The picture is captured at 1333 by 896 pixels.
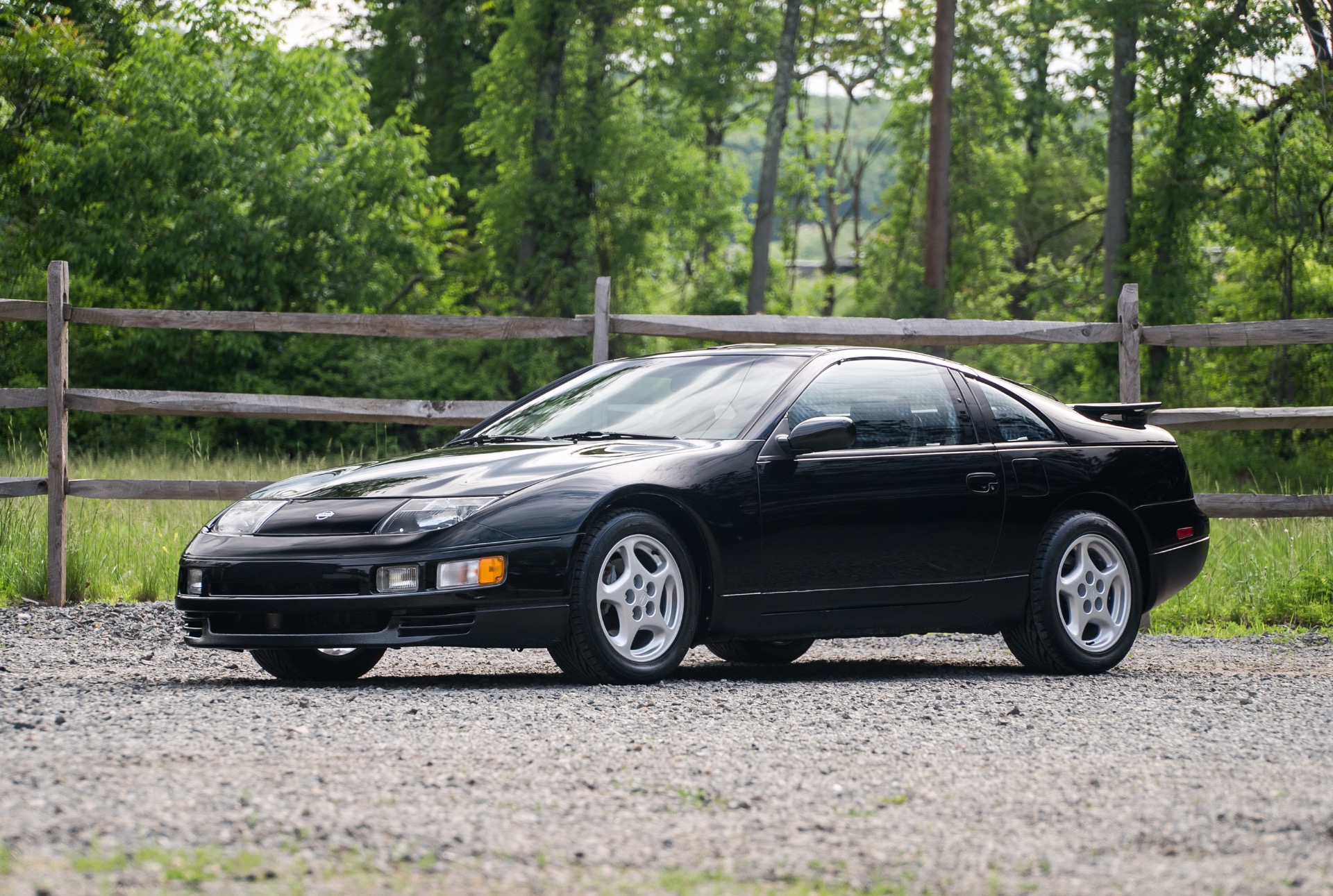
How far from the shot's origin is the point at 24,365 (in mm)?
21953

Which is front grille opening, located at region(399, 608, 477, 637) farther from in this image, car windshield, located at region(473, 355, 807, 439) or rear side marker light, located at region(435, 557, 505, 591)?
car windshield, located at region(473, 355, 807, 439)

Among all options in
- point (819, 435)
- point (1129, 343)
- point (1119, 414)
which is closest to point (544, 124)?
point (1129, 343)

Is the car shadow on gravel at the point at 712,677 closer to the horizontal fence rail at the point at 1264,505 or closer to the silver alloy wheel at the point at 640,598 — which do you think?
the silver alloy wheel at the point at 640,598

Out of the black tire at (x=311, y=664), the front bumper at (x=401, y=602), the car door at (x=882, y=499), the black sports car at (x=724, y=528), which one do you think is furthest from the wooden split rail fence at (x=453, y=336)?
the front bumper at (x=401, y=602)

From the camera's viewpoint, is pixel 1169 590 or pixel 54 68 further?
pixel 54 68

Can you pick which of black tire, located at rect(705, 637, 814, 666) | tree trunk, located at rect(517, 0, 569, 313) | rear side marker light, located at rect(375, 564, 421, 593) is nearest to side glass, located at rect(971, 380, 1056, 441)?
black tire, located at rect(705, 637, 814, 666)

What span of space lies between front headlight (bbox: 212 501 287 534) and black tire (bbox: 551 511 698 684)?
1260 mm

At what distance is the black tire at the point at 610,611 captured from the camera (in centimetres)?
605

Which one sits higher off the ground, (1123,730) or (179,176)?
(179,176)

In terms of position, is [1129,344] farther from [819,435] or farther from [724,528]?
[724,528]

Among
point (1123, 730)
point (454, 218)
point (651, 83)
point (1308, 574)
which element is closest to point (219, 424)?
point (454, 218)

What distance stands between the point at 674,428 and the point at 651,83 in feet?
103

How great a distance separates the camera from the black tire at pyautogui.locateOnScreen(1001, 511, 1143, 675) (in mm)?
7336

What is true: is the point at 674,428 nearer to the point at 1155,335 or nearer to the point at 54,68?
the point at 1155,335
